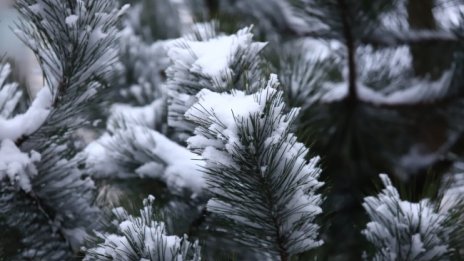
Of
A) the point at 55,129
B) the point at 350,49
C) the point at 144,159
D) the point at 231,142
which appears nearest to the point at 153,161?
the point at 144,159

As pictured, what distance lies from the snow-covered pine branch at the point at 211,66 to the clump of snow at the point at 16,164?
9.9 inches

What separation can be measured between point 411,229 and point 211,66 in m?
0.40

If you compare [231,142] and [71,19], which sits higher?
[71,19]

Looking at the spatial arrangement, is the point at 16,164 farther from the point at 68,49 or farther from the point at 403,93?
the point at 403,93

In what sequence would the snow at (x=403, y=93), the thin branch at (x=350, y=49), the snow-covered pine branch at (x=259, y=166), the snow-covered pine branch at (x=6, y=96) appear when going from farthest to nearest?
the snow at (x=403, y=93) → the thin branch at (x=350, y=49) → the snow-covered pine branch at (x=6, y=96) → the snow-covered pine branch at (x=259, y=166)

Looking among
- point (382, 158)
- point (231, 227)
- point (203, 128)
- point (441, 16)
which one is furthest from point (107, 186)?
point (441, 16)

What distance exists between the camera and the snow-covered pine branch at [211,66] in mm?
871

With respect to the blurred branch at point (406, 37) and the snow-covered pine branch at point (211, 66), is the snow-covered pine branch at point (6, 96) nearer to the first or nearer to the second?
the snow-covered pine branch at point (211, 66)

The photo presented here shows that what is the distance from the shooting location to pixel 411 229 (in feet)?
2.93

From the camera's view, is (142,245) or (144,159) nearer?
(142,245)

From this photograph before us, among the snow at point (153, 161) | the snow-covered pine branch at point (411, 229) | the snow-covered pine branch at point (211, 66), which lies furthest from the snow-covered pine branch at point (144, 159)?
the snow-covered pine branch at point (411, 229)

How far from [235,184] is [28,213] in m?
0.47

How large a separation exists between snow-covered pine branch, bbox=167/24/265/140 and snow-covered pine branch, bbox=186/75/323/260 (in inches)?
2.0

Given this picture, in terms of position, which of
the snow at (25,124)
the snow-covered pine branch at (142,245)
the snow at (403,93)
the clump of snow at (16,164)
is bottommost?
the snow-covered pine branch at (142,245)
